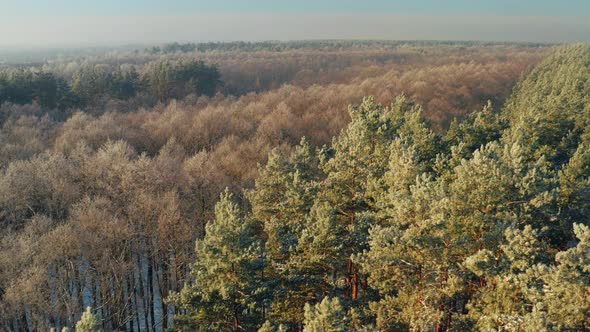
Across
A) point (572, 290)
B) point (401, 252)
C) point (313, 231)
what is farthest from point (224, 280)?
point (572, 290)

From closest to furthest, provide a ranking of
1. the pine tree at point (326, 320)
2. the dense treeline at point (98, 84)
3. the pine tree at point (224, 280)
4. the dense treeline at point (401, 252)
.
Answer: the pine tree at point (326, 320) → the dense treeline at point (401, 252) → the pine tree at point (224, 280) → the dense treeline at point (98, 84)

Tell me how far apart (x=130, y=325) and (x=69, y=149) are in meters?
21.0

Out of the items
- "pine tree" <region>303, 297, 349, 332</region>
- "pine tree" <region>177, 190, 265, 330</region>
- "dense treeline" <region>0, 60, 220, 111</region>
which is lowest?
"pine tree" <region>177, 190, 265, 330</region>

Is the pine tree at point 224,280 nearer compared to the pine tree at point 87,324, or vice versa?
the pine tree at point 87,324

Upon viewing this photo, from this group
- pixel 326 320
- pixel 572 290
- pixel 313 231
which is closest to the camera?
pixel 326 320

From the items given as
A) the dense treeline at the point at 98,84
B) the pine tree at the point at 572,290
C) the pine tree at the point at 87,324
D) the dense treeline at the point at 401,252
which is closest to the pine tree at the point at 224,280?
the dense treeline at the point at 401,252

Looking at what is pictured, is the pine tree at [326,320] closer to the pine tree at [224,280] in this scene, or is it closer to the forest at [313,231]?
the forest at [313,231]

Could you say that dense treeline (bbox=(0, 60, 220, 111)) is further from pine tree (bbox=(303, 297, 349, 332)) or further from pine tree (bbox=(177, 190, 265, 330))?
pine tree (bbox=(303, 297, 349, 332))

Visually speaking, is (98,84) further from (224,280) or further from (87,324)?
(87,324)

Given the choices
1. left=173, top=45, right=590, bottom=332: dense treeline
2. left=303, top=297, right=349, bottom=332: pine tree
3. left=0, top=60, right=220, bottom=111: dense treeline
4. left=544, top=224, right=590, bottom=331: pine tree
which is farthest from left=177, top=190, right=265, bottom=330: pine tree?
left=0, top=60, right=220, bottom=111: dense treeline

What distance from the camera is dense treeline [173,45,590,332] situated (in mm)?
13391

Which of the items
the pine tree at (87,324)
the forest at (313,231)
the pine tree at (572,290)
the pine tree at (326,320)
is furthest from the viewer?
the forest at (313,231)

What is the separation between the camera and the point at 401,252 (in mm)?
16766

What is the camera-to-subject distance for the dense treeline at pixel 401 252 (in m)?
13.4
